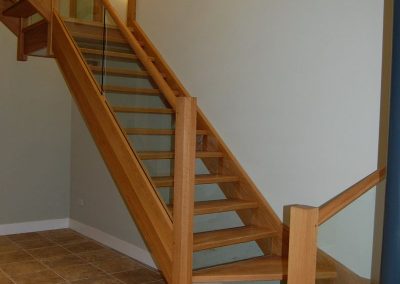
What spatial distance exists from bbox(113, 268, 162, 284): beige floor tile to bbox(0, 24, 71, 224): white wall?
6.92 ft

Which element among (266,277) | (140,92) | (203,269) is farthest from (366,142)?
(140,92)

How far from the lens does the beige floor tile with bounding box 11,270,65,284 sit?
161 inches

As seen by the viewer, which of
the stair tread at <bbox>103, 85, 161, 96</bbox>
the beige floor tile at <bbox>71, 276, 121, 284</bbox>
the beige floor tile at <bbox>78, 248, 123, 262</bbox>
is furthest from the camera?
the beige floor tile at <bbox>78, 248, 123, 262</bbox>

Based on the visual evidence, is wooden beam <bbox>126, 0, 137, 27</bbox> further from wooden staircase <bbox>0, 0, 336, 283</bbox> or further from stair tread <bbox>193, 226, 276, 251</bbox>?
stair tread <bbox>193, 226, 276, 251</bbox>

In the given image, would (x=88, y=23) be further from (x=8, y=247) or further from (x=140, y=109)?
(x=8, y=247)

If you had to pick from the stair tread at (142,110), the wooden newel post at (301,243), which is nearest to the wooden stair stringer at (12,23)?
the stair tread at (142,110)

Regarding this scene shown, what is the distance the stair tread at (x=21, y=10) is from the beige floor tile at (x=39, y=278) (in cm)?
260

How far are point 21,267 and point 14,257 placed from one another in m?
0.37

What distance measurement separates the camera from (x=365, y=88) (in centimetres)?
278

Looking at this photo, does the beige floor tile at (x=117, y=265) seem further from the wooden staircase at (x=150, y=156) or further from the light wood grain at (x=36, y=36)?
the light wood grain at (x=36, y=36)

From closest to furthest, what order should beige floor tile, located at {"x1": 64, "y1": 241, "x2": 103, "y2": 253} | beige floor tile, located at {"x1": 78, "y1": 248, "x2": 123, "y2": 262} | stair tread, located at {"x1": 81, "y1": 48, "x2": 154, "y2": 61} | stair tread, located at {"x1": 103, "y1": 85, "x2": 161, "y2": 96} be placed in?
stair tread, located at {"x1": 103, "y1": 85, "x2": 161, "y2": 96} < stair tread, located at {"x1": 81, "y1": 48, "x2": 154, "y2": 61} < beige floor tile, located at {"x1": 78, "y1": 248, "x2": 123, "y2": 262} < beige floor tile, located at {"x1": 64, "y1": 241, "x2": 103, "y2": 253}

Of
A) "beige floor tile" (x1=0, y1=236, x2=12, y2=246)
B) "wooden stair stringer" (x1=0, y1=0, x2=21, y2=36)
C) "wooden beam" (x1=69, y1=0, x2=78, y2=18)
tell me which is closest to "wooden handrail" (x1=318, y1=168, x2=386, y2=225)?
"wooden beam" (x1=69, y1=0, x2=78, y2=18)

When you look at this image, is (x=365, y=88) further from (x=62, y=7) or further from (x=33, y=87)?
(x=33, y=87)

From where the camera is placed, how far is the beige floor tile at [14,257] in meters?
4.65
